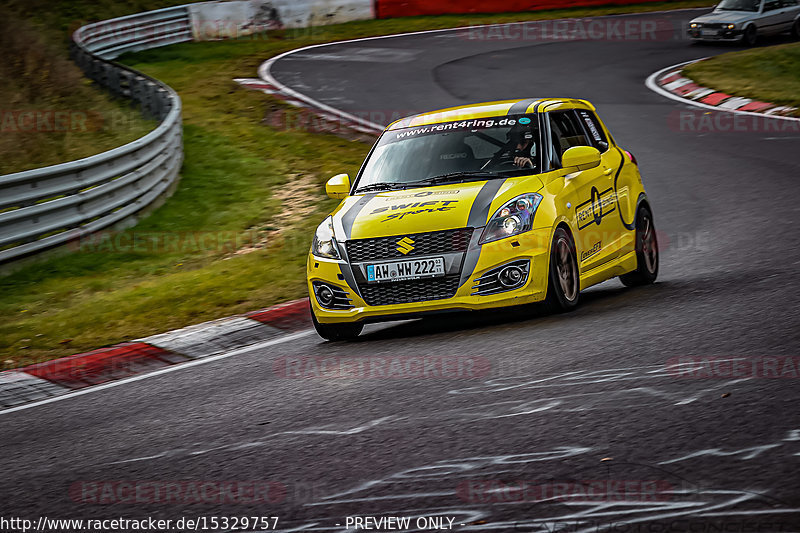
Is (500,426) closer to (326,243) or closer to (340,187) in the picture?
(326,243)

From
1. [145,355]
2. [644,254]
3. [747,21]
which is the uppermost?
[644,254]

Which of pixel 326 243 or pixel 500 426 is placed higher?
pixel 500 426

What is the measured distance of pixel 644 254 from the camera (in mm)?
9797

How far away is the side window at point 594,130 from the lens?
9844 mm

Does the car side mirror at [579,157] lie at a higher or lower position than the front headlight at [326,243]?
higher

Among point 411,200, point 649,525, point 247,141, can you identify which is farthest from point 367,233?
point 247,141

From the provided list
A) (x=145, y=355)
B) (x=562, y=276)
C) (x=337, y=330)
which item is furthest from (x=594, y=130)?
(x=145, y=355)

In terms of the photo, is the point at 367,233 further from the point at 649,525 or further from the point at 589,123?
the point at 649,525

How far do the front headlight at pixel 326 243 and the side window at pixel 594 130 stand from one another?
8.58 ft

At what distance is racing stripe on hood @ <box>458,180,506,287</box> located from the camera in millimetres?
7945

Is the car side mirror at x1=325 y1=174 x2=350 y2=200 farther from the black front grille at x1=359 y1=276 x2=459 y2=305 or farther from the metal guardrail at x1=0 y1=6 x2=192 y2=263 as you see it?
the metal guardrail at x1=0 y1=6 x2=192 y2=263

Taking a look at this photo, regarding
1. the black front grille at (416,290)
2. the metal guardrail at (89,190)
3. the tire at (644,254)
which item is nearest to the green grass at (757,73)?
the metal guardrail at (89,190)

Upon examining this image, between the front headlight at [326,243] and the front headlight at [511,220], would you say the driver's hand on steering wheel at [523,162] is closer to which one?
the front headlight at [511,220]

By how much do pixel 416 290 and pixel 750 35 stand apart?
24.0 meters
